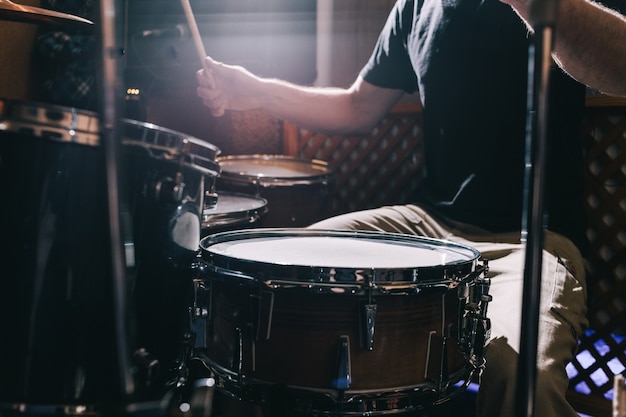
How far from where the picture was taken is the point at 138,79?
239cm

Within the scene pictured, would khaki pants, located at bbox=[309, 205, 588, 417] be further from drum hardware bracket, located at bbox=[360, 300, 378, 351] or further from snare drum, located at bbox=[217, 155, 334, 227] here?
snare drum, located at bbox=[217, 155, 334, 227]

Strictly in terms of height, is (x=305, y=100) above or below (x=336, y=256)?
above

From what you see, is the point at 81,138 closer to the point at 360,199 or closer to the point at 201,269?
the point at 201,269

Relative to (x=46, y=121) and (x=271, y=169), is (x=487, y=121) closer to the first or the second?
(x=271, y=169)

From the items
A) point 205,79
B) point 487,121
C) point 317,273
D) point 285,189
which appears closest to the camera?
point 317,273

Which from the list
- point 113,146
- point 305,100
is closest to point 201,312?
point 113,146

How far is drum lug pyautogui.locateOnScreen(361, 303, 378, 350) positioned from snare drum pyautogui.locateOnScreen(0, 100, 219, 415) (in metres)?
0.30

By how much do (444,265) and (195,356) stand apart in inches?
16.6

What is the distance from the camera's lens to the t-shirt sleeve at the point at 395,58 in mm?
1755

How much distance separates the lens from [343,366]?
852 millimetres

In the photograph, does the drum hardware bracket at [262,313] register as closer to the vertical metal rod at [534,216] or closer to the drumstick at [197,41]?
the vertical metal rod at [534,216]

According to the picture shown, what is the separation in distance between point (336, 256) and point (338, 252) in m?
0.04

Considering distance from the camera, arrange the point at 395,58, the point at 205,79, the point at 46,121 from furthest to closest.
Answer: the point at 395,58
the point at 205,79
the point at 46,121

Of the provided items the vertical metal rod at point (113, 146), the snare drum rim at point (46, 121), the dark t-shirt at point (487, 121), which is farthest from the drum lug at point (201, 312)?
the dark t-shirt at point (487, 121)
